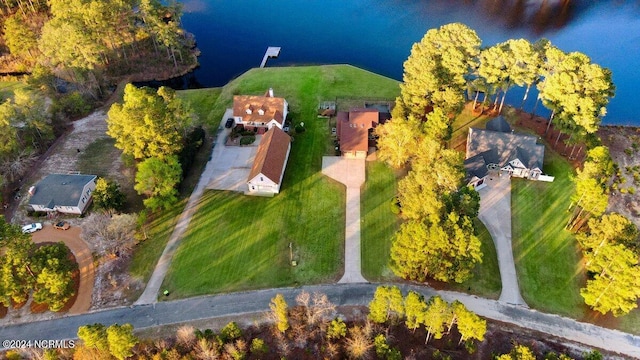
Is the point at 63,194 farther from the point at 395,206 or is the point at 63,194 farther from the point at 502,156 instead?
the point at 502,156

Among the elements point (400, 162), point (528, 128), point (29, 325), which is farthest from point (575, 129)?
point (29, 325)

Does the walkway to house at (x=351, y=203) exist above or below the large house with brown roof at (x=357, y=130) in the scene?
below

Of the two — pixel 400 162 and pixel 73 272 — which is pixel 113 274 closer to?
pixel 73 272

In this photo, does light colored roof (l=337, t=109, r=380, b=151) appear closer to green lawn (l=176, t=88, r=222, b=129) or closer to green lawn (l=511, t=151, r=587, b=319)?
green lawn (l=511, t=151, r=587, b=319)

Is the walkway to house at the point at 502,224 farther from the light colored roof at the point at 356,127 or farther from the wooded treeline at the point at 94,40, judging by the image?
the wooded treeline at the point at 94,40

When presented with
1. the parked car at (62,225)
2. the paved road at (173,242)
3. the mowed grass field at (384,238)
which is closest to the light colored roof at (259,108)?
the paved road at (173,242)

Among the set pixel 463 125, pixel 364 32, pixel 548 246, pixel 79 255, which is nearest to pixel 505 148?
pixel 463 125
